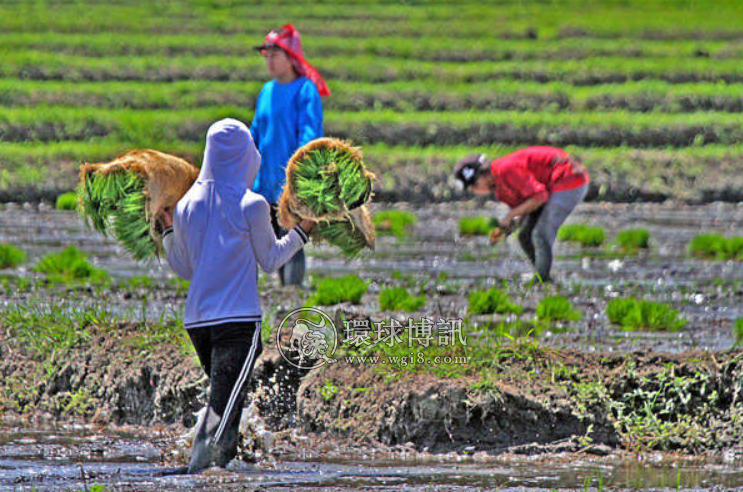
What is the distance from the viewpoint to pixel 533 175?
8461mm

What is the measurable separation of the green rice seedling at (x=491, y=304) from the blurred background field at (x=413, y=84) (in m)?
12.9

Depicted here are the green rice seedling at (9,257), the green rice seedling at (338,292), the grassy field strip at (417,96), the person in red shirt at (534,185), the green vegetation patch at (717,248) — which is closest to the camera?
the green rice seedling at (338,292)

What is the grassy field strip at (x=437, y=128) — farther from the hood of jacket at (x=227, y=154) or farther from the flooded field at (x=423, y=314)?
the hood of jacket at (x=227, y=154)

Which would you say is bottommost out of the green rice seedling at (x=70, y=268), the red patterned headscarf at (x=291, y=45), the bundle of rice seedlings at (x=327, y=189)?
the green rice seedling at (x=70, y=268)

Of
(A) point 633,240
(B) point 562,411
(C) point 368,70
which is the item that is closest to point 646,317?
(B) point 562,411

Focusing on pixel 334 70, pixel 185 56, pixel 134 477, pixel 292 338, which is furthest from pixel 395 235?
pixel 185 56

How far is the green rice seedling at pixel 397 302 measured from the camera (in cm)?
758

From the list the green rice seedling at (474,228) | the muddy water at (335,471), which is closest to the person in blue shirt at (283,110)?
the muddy water at (335,471)

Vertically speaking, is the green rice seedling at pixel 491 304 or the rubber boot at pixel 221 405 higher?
the rubber boot at pixel 221 405

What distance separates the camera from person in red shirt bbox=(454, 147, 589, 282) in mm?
8281

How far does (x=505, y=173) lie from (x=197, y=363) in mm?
3430

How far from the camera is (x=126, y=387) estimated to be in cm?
559

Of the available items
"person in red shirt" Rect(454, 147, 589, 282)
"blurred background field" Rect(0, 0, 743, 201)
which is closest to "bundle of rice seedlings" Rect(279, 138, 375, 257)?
"person in red shirt" Rect(454, 147, 589, 282)

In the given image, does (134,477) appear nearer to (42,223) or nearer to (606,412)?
(606,412)
